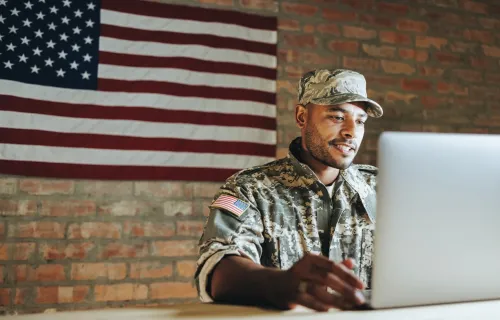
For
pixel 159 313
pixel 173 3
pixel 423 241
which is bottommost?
pixel 159 313

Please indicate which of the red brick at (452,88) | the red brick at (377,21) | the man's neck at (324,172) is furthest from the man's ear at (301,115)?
the red brick at (452,88)

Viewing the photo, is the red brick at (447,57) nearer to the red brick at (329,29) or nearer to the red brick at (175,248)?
the red brick at (329,29)

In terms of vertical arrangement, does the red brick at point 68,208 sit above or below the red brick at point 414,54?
below

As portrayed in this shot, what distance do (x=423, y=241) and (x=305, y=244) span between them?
837 mm

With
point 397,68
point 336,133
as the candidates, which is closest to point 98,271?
point 336,133

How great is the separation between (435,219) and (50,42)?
2179 millimetres

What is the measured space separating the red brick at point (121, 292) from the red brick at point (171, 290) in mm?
46

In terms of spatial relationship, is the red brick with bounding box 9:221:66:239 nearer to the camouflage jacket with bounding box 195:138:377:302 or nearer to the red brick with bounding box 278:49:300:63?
the camouflage jacket with bounding box 195:138:377:302

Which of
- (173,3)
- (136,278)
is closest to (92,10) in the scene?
(173,3)

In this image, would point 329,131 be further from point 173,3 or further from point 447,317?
point 173,3

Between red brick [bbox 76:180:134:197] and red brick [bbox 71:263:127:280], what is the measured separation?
13.4 inches

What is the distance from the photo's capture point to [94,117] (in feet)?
8.27

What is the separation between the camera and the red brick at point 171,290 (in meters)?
2.60

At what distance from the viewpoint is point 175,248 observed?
2.65m
